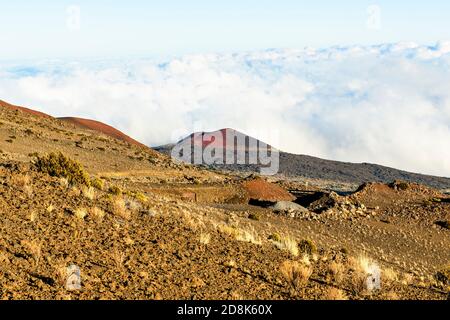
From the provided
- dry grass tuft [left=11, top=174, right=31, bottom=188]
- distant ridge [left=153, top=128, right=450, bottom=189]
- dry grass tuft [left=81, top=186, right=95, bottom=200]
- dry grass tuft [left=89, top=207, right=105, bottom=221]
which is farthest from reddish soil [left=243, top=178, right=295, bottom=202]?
distant ridge [left=153, top=128, right=450, bottom=189]

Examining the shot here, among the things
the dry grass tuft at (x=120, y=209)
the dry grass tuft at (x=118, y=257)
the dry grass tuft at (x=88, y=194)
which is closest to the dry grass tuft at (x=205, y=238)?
the dry grass tuft at (x=120, y=209)

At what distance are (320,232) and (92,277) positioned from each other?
19276mm

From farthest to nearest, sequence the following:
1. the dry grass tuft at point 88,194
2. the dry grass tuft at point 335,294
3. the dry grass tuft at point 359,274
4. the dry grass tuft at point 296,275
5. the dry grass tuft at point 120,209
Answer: the dry grass tuft at point 88,194
the dry grass tuft at point 120,209
the dry grass tuft at point 359,274
the dry grass tuft at point 296,275
the dry grass tuft at point 335,294

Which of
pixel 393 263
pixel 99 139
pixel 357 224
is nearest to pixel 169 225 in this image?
pixel 393 263

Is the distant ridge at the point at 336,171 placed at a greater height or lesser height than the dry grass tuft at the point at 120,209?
lesser

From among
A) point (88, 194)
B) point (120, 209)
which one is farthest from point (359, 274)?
point (88, 194)

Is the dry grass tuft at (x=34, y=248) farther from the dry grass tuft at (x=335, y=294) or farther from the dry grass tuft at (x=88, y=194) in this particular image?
the dry grass tuft at (x=335, y=294)

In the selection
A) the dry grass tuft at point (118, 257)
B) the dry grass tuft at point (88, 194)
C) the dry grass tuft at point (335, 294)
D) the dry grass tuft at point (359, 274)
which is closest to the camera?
the dry grass tuft at point (335, 294)

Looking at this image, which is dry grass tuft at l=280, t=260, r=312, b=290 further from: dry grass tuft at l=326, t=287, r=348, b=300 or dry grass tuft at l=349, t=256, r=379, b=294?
dry grass tuft at l=349, t=256, r=379, b=294

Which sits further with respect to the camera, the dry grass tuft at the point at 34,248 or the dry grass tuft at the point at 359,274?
the dry grass tuft at the point at 359,274

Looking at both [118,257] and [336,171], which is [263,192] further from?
[336,171]

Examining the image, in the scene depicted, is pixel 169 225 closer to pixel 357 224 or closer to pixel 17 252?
pixel 17 252

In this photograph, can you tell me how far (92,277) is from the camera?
10398mm
